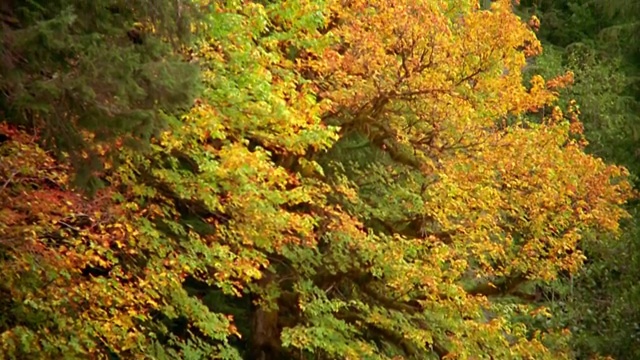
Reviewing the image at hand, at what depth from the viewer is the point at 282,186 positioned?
11945 mm

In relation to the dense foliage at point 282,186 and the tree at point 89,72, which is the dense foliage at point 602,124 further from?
the tree at point 89,72

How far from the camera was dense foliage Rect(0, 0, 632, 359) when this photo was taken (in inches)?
329

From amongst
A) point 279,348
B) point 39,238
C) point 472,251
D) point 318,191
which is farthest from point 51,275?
point 472,251

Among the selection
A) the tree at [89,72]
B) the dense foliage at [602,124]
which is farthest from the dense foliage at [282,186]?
the dense foliage at [602,124]

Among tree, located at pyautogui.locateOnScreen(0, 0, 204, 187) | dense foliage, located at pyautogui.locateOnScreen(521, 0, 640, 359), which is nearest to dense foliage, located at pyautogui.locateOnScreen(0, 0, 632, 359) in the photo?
tree, located at pyautogui.locateOnScreen(0, 0, 204, 187)

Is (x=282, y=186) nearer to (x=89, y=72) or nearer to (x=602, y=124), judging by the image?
(x=89, y=72)

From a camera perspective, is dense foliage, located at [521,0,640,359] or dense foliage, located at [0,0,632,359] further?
dense foliage, located at [521,0,640,359]

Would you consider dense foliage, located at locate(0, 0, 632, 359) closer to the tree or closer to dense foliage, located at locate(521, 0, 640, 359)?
the tree

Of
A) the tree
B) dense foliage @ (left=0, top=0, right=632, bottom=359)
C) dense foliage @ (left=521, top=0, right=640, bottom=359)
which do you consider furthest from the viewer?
dense foliage @ (left=521, top=0, right=640, bottom=359)

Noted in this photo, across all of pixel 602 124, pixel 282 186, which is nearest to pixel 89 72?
pixel 282 186

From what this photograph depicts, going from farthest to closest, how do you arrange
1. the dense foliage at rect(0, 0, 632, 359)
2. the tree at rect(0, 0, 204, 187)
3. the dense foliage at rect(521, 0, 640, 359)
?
the dense foliage at rect(521, 0, 640, 359) < the dense foliage at rect(0, 0, 632, 359) < the tree at rect(0, 0, 204, 187)

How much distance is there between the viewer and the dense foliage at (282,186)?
329 inches

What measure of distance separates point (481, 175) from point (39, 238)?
697 cm

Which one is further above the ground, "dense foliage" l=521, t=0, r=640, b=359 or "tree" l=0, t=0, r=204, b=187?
"tree" l=0, t=0, r=204, b=187
